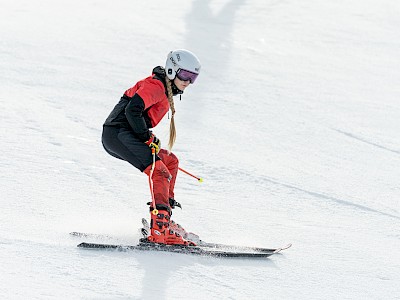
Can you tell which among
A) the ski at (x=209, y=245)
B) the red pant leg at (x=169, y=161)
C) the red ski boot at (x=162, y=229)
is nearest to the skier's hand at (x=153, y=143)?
the red pant leg at (x=169, y=161)

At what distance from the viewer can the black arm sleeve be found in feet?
15.9

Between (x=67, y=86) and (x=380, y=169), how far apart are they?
4.55 metres

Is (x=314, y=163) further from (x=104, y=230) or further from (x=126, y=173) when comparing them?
(x=104, y=230)

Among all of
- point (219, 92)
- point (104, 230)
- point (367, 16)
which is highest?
point (367, 16)

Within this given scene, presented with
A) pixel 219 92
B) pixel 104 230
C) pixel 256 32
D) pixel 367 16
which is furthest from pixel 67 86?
pixel 367 16

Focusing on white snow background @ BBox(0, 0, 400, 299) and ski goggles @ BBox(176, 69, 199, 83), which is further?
ski goggles @ BBox(176, 69, 199, 83)

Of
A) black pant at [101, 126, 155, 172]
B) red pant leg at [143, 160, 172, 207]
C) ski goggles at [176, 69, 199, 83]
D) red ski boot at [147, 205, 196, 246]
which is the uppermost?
ski goggles at [176, 69, 199, 83]

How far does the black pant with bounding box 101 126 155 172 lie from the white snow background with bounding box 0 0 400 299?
1.89 feet

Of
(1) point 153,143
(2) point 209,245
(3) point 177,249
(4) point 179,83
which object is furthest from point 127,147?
(2) point 209,245

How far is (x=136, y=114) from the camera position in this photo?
15.9ft

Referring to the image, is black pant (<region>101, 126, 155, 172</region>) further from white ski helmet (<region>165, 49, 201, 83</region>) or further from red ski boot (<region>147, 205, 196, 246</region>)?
white ski helmet (<region>165, 49, 201, 83</region>)

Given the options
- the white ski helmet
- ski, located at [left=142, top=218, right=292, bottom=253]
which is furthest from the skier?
ski, located at [left=142, top=218, right=292, bottom=253]

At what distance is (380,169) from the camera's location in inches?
338

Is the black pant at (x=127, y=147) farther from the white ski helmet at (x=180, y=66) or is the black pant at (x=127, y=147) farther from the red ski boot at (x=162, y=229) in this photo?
the white ski helmet at (x=180, y=66)
